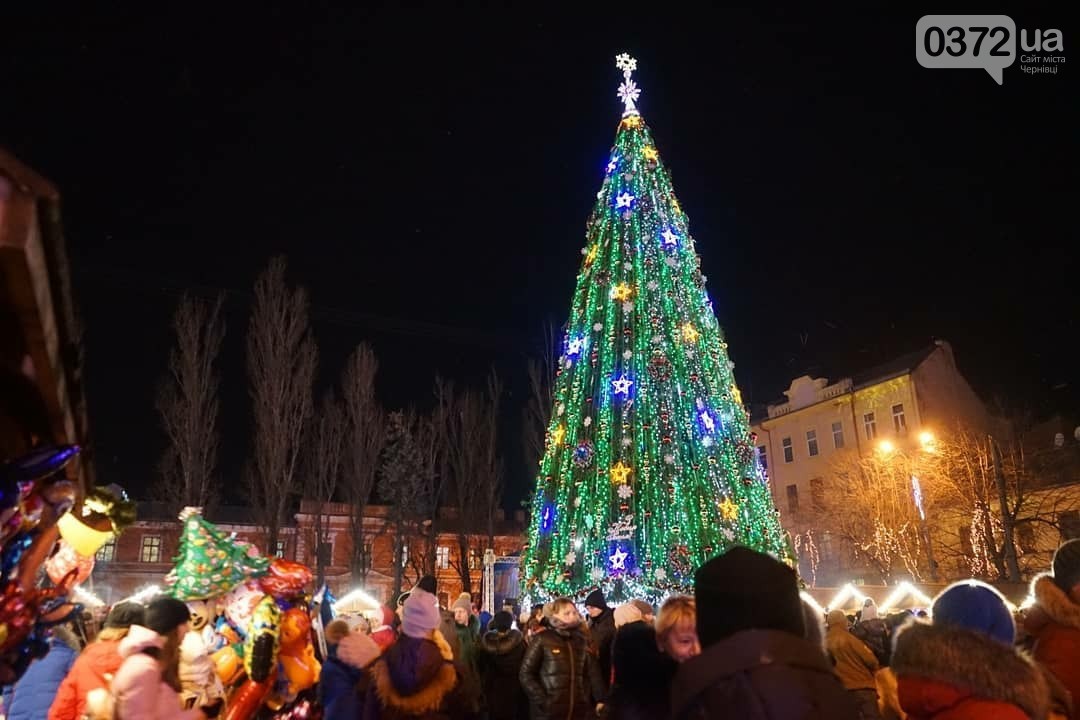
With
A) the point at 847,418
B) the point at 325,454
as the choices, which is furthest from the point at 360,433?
the point at 847,418

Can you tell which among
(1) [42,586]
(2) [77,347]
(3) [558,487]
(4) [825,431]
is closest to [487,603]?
(3) [558,487]

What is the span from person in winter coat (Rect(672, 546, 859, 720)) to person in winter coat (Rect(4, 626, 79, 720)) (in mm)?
4813

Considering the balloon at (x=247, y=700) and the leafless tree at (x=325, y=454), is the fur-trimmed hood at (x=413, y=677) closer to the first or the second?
the balloon at (x=247, y=700)

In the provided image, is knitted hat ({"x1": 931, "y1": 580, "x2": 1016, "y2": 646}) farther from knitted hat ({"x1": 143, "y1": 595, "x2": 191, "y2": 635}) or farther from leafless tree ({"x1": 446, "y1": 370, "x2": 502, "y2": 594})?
leafless tree ({"x1": 446, "y1": 370, "x2": 502, "y2": 594})

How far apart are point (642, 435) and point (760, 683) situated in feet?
42.7

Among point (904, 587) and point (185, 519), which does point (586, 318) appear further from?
point (185, 519)

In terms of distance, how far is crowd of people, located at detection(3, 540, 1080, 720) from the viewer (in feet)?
7.01

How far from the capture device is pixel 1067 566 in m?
3.98

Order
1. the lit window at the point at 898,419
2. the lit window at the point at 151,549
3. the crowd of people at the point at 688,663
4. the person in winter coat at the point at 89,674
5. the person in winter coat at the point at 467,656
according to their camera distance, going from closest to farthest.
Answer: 1. the crowd of people at the point at 688,663
2. the person in winter coat at the point at 89,674
3. the person in winter coat at the point at 467,656
4. the lit window at the point at 898,419
5. the lit window at the point at 151,549

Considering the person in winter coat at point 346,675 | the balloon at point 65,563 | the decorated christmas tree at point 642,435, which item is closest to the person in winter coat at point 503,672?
the person in winter coat at point 346,675

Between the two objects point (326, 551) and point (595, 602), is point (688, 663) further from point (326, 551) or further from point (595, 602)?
point (326, 551)

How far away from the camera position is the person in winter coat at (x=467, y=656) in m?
5.32

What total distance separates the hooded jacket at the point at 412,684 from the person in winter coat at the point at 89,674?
62.2 inches

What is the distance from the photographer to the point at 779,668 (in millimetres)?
2082
